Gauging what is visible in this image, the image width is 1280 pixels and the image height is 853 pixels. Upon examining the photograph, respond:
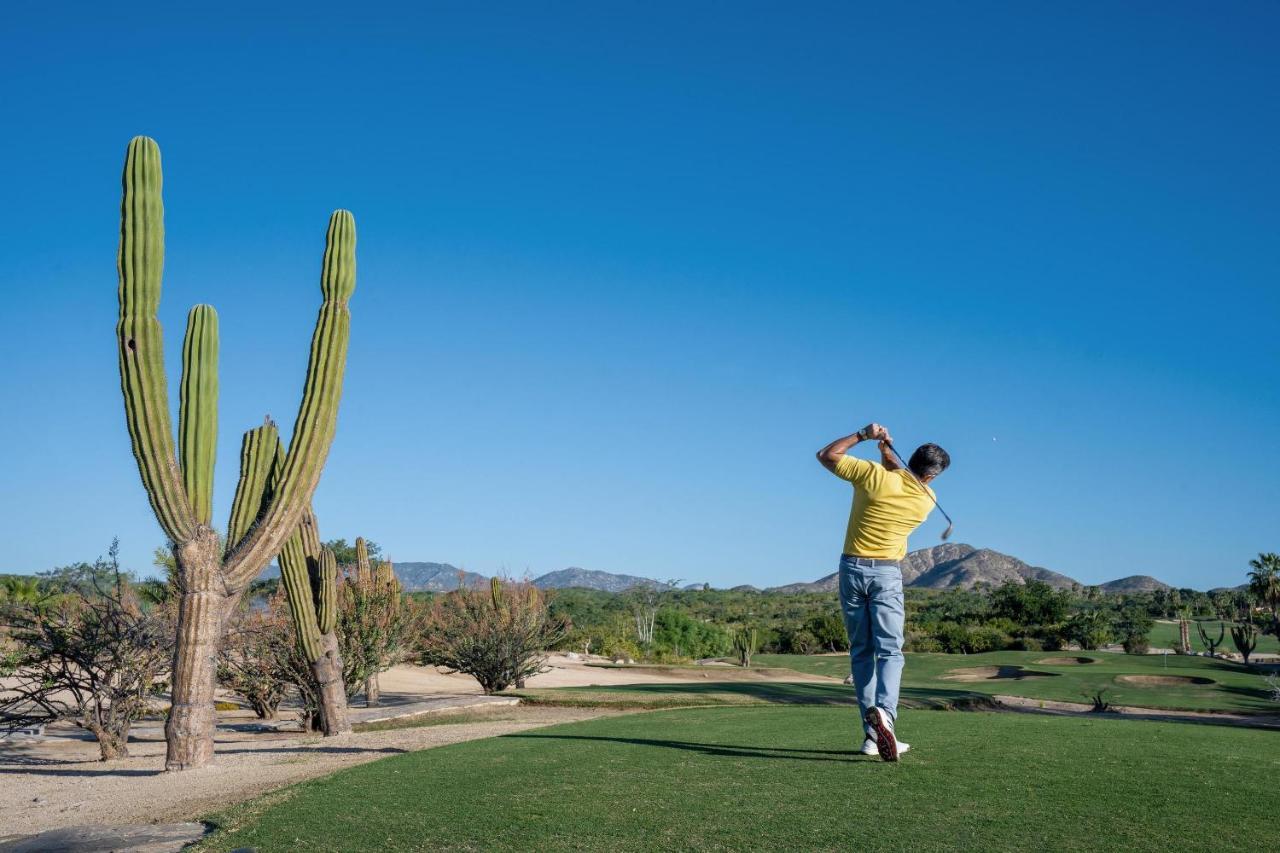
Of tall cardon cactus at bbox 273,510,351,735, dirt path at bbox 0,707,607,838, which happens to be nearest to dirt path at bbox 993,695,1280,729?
dirt path at bbox 0,707,607,838

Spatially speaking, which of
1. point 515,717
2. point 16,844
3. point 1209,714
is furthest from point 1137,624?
point 16,844

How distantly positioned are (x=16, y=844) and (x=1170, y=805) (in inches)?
289

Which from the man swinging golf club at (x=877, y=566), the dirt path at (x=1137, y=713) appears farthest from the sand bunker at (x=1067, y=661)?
the man swinging golf club at (x=877, y=566)

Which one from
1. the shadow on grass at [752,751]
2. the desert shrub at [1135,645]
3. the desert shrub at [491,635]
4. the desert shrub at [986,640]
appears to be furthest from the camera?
the desert shrub at [1135,645]

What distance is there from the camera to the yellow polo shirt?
6.80m

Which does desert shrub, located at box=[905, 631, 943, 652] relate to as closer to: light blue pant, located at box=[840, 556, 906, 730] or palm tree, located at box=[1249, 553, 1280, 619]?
palm tree, located at box=[1249, 553, 1280, 619]

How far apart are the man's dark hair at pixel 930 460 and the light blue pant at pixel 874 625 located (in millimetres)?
749

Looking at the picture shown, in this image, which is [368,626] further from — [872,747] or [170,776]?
[872,747]

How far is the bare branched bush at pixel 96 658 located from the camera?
43.9 ft

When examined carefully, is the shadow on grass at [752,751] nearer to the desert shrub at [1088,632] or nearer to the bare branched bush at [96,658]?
the bare branched bush at [96,658]

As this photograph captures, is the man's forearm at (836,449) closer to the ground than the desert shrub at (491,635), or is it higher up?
higher up

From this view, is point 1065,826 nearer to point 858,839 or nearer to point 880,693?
point 858,839

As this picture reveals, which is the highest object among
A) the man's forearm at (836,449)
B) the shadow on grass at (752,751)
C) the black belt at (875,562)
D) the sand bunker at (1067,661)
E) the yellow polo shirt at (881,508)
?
the man's forearm at (836,449)

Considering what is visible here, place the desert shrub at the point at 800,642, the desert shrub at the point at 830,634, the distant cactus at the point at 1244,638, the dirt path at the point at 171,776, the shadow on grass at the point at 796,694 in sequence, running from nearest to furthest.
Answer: the dirt path at the point at 171,776 < the shadow on grass at the point at 796,694 < the distant cactus at the point at 1244,638 < the desert shrub at the point at 800,642 < the desert shrub at the point at 830,634
